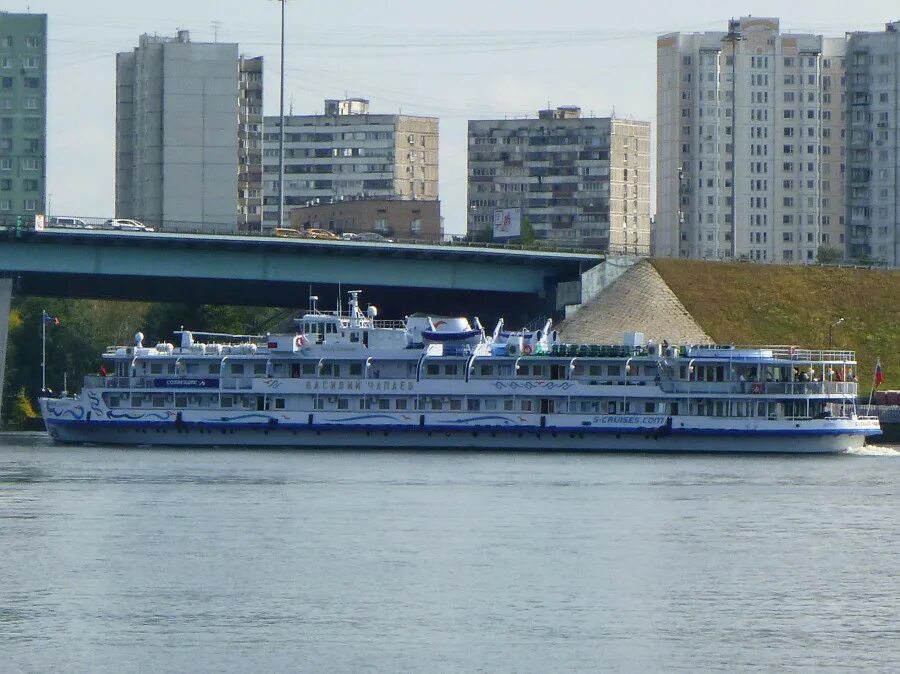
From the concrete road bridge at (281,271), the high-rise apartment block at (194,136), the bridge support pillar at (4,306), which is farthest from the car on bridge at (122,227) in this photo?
the high-rise apartment block at (194,136)

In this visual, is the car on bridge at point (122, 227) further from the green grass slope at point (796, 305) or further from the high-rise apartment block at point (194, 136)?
the high-rise apartment block at point (194, 136)

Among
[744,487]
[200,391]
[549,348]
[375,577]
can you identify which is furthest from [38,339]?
[375,577]

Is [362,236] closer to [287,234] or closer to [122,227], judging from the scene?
[287,234]

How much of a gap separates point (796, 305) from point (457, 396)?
135ft

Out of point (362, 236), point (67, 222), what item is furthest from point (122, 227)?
point (362, 236)

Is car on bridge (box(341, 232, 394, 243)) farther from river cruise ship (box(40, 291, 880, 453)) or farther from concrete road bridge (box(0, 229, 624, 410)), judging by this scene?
river cruise ship (box(40, 291, 880, 453))

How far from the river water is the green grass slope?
45.4m

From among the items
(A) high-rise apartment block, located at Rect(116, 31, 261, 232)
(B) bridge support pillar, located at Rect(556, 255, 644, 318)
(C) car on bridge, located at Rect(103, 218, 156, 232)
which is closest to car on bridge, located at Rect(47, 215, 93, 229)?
(C) car on bridge, located at Rect(103, 218, 156, 232)

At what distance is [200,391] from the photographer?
349 ft

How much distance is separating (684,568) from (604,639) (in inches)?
430

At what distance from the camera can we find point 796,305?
13712 cm

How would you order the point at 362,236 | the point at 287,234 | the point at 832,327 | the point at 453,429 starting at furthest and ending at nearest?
the point at 362,236, the point at 832,327, the point at 287,234, the point at 453,429

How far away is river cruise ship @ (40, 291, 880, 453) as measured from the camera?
10031 centimetres

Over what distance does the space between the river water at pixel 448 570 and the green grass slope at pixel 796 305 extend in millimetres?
45353
